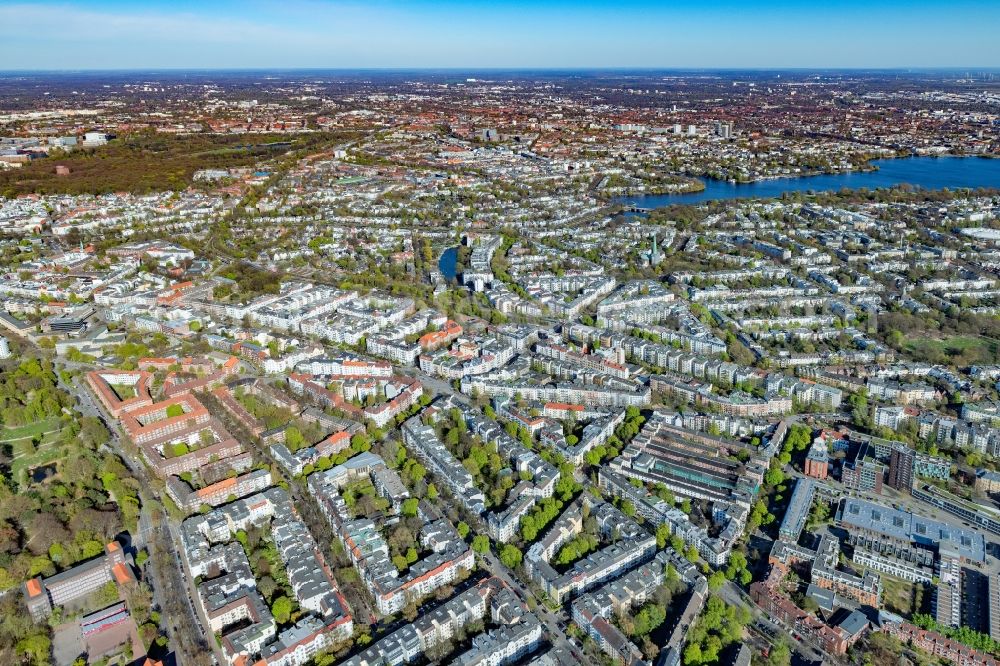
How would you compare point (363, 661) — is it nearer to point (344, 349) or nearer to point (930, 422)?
point (344, 349)

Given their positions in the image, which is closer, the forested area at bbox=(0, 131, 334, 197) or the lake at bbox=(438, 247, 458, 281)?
the lake at bbox=(438, 247, 458, 281)

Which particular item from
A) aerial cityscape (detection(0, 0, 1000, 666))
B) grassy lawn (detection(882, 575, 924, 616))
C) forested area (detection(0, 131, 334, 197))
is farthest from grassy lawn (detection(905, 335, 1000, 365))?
forested area (detection(0, 131, 334, 197))

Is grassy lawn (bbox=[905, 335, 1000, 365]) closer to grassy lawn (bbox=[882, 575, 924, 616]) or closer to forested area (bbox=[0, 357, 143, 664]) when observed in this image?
grassy lawn (bbox=[882, 575, 924, 616])

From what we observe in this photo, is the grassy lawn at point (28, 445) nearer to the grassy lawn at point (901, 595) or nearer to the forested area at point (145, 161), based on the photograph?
the grassy lawn at point (901, 595)

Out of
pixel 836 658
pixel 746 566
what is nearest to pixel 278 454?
pixel 746 566

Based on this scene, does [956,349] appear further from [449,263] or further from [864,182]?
[864,182]

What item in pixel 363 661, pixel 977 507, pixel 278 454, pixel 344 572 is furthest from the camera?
pixel 278 454

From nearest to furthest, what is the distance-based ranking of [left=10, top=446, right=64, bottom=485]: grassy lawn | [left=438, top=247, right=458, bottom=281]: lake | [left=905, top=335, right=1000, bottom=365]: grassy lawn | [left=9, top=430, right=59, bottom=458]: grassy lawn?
[left=10, top=446, right=64, bottom=485]: grassy lawn, [left=9, top=430, right=59, bottom=458]: grassy lawn, [left=905, top=335, right=1000, bottom=365]: grassy lawn, [left=438, top=247, right=458, bottom=281]: lake
